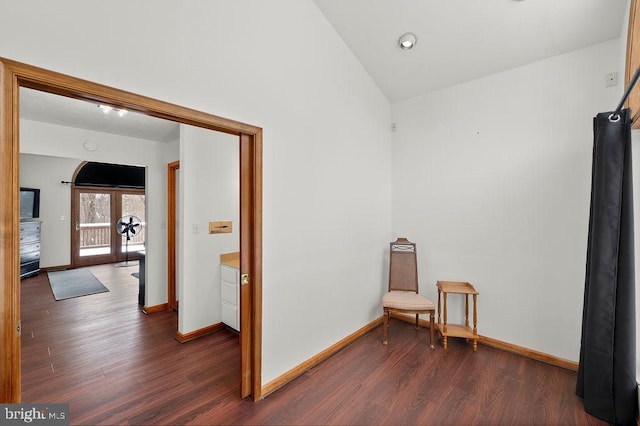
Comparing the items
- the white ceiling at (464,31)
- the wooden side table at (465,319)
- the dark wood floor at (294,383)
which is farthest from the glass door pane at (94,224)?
the wooden side table at (465,319)

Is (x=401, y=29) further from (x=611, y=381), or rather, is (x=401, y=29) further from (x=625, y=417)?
(x=625, y=417)

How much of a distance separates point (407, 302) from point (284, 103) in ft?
7.51

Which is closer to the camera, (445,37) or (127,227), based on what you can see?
(445,37)

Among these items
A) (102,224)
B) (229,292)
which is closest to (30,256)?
(102,224)

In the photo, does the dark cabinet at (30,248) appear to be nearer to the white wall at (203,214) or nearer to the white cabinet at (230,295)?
the white wall at (203,214)

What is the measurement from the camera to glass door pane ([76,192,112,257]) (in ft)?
22.2

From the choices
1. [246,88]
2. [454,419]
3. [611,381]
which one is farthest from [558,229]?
[246,88]

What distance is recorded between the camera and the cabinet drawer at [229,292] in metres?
3.12

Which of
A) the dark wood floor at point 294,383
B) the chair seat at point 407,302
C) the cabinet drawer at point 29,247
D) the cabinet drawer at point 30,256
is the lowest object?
the dark wood floor at point 294,383

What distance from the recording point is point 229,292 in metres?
3.21

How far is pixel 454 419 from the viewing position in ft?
6.06

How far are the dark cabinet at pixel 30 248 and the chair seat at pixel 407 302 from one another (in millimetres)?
6861

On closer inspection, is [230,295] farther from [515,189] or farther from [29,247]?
[29,247]

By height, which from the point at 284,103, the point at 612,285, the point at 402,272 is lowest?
the point at 402,272
